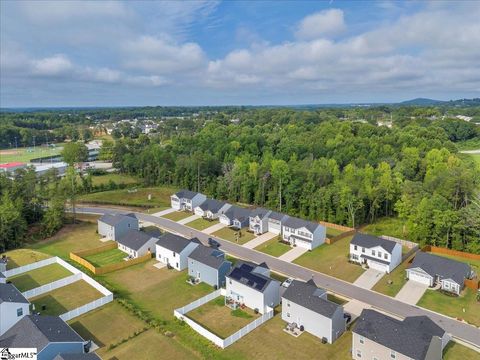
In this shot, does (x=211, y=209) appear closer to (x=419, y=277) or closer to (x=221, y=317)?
(x=221, y=317)

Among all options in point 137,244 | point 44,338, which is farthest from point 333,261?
point 44,338

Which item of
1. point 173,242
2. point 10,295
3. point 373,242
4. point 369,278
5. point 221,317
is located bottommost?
point 369,278

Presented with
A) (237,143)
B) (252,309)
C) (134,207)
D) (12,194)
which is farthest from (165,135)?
(252,309)

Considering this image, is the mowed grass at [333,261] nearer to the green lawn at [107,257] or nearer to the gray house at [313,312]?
the gray house at [313,312]

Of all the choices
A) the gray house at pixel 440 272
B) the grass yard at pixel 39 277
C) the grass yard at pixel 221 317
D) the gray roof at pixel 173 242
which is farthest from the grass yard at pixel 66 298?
the gray house at pixel 440 272

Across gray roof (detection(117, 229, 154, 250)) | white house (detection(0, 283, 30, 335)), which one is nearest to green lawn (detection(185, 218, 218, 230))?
gray roof (detection(117, 229, 154, 250))

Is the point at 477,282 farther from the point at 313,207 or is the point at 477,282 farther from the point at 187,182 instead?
the point at 187,182

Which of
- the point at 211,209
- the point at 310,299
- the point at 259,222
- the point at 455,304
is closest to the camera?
the point at 310,299
